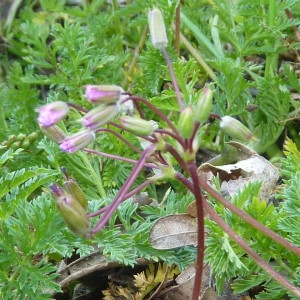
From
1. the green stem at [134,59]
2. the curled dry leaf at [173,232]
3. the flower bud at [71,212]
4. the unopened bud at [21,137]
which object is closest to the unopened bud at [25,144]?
the unopened bud at [21,137]

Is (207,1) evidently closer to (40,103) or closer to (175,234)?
→ (40,103)

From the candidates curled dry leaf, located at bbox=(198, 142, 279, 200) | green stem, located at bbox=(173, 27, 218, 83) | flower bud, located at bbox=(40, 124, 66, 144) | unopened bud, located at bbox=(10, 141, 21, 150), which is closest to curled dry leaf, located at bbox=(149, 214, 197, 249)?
curled dry leaf, located at bbox=(198, 142, 279, 200)

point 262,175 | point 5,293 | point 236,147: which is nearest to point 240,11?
point 236,147

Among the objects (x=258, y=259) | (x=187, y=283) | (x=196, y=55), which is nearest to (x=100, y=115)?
(x=258, y=259)

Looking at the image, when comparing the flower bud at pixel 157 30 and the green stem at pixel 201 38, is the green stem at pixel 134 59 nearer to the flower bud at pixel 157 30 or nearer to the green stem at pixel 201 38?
the green stem at pixel 201 38

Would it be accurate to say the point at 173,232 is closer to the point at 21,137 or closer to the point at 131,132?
→ the point at 131,132

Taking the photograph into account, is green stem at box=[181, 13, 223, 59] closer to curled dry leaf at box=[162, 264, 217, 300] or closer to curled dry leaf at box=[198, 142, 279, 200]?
curled dry leaf at box=[198, 142, 279, 200]
